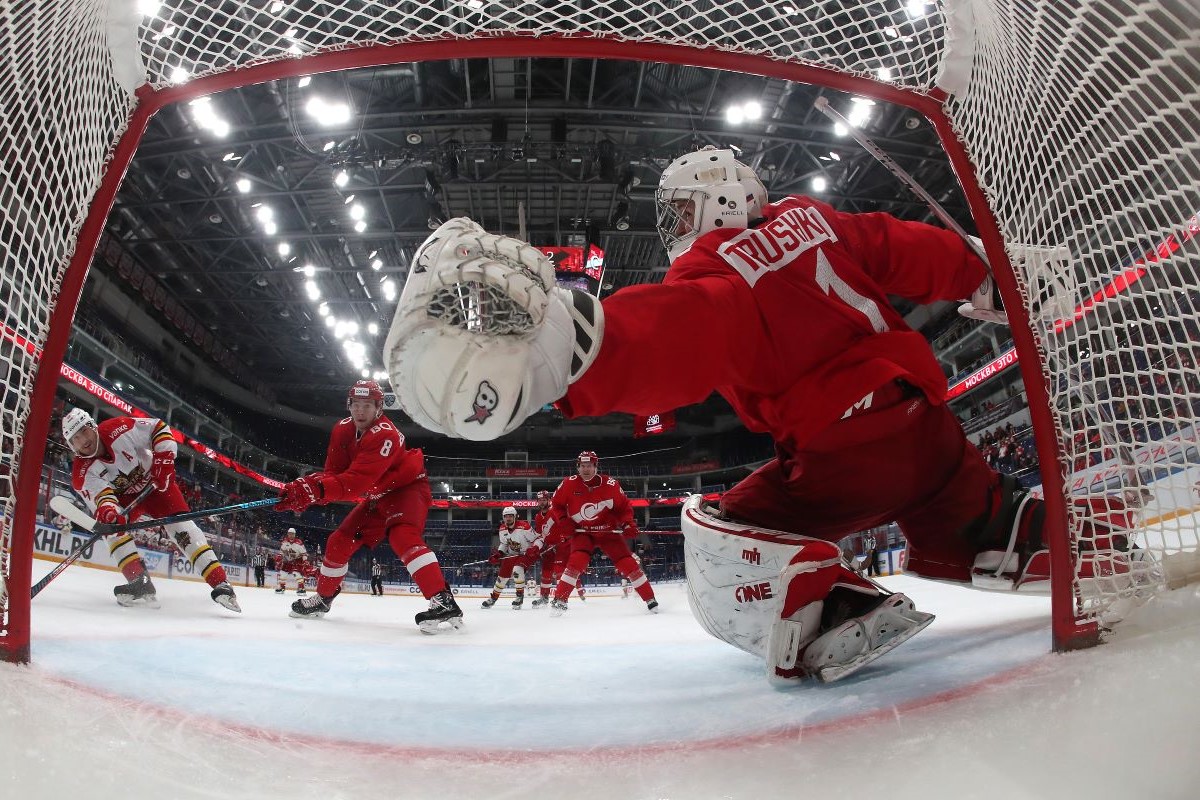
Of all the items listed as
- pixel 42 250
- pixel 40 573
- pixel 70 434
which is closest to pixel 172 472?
pixel 70 434

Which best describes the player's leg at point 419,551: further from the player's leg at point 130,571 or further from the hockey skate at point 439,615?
the player's leg at point 130,571

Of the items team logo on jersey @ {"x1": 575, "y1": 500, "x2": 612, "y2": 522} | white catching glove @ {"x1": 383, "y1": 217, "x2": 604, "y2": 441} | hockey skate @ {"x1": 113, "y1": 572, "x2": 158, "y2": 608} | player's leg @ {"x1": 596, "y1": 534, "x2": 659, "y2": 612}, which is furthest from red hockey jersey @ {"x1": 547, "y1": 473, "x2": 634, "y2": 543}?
white catching glove @ {"x1": 383, "y1": 217, "x2": 604, "y2": 441}

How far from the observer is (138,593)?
3.98 m

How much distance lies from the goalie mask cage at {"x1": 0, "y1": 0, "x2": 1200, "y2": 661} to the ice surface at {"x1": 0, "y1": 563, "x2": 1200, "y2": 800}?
26cm

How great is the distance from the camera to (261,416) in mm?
24062

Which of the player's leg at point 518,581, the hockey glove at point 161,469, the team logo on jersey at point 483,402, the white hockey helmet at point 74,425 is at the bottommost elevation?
the player's leg at point 518,581

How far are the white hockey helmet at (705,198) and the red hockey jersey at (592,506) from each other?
456cm

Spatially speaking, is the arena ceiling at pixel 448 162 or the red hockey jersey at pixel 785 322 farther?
the arena ceiling at pixel 448 162

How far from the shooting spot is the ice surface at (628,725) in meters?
0.63

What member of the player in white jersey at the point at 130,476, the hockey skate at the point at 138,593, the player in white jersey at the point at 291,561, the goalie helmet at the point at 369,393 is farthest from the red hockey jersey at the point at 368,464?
the player in white jersey at the point at 291,561

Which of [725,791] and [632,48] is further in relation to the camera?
[632,48]

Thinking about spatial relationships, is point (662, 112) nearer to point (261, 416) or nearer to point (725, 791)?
point (725, 791)

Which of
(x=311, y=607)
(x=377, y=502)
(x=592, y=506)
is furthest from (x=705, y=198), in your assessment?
(x=592, y=506)

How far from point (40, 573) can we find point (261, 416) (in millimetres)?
21048
